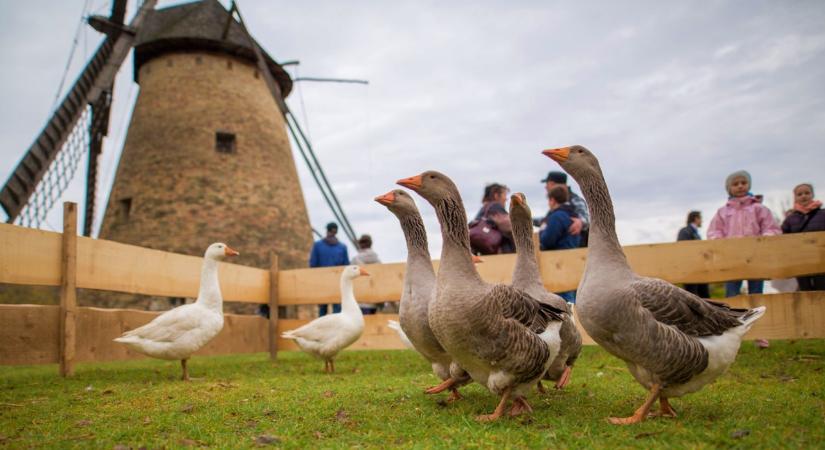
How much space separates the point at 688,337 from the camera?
338 centimetres

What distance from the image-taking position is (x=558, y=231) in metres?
7.69

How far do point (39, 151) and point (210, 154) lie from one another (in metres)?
5.38

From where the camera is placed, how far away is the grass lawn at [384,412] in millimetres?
3064

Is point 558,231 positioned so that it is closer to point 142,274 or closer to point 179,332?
point 179,332

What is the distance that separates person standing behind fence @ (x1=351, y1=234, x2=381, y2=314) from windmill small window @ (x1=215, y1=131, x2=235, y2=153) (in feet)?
30.5

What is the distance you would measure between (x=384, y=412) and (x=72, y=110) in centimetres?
2055

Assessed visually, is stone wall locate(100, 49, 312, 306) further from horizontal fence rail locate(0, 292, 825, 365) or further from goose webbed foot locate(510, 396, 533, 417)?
goose webbed foot locate(510, 396, 533, 417)

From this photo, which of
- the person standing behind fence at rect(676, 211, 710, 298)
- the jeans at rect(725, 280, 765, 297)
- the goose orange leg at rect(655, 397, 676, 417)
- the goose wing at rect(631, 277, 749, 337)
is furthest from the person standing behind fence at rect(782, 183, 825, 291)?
the goose orange leg at rect(655, 397, 676, 417)

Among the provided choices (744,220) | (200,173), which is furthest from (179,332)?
(200,173)

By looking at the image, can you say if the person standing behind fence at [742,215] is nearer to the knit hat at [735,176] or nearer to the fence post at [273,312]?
the knit hat at [735,176]

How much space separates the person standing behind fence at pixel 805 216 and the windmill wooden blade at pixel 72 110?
1834 cm

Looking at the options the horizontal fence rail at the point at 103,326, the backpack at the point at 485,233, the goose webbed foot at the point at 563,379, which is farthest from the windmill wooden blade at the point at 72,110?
the goose webbed foot at the point at 563,379

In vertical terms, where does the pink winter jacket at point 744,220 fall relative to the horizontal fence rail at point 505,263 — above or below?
above

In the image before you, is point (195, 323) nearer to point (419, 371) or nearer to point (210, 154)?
point (419, 371)
